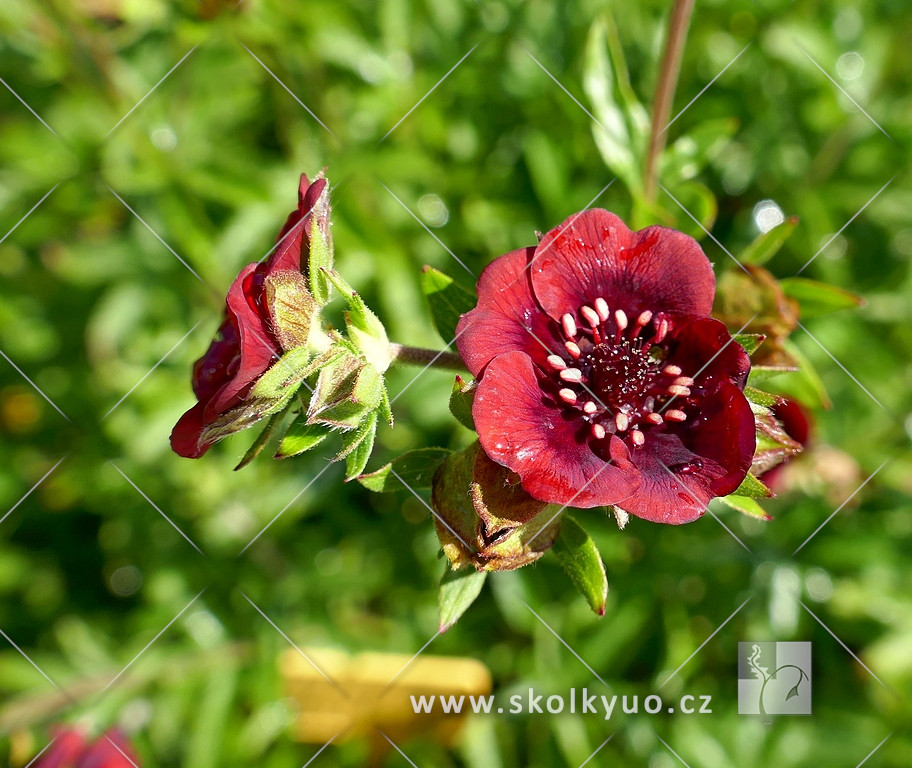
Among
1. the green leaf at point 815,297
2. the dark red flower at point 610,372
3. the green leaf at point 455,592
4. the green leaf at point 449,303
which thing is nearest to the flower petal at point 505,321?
the dark red flower at point 610,372

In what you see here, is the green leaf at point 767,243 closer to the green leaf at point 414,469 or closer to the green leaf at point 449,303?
the green leaf at point 449,303

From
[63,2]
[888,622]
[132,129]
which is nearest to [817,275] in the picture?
[888,622]

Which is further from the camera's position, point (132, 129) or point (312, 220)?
point (132, 129)

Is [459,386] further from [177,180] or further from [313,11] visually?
[313,11]

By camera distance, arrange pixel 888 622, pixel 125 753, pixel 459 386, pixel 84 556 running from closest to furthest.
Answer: pixel 459 386 → pixel 125 753 → pixel 888 622 → pixel 84 556

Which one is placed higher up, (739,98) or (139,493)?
(739,98)

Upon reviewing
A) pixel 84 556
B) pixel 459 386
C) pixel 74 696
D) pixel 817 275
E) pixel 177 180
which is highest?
pixel 459 386

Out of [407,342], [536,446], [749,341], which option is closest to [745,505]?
[749,341]
